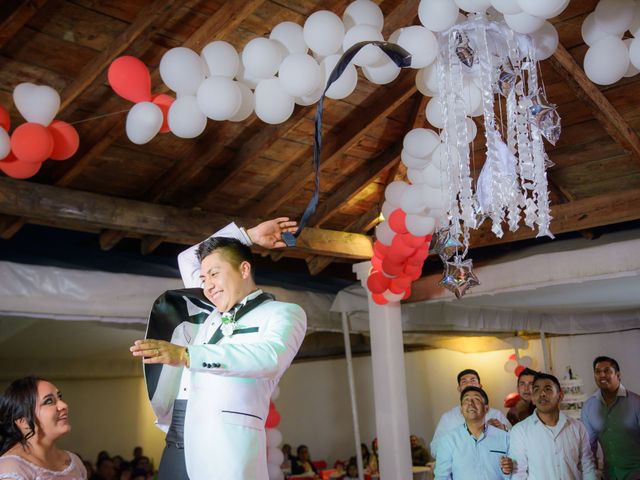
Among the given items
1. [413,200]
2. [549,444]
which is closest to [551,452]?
[549,444]

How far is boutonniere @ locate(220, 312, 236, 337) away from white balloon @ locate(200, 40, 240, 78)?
3.80 ft

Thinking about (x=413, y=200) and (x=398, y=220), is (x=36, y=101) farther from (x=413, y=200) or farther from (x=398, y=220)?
(x=398, y=220)

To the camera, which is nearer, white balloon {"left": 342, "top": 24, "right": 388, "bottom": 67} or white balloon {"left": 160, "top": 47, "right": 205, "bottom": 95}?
white balloon {"left": 342, "top": 24, "right": 388, "bottom": 67}

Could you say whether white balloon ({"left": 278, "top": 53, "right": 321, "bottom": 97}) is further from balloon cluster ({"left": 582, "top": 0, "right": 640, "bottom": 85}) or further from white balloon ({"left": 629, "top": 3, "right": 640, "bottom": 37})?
white balloon ({"left": 629, "top": 3, "right": 640, "bottom": 37})

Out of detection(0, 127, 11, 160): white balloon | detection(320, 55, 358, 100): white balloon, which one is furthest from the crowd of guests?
detection(0, 127, 11, 160): white balloon

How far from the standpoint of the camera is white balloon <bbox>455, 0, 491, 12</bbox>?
2475mm

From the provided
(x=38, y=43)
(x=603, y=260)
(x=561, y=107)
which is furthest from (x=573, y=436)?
(x=38, y=43)

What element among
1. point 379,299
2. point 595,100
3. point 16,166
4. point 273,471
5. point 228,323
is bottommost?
point 273,471

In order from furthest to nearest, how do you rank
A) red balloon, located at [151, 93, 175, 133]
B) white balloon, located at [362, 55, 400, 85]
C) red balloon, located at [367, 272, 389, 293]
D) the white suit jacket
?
red balloon, located at [367, 272, 389, 293] → red balloon, located at [151, 93, 175, 133] → white balloon, located at [362, 55, 400, 85] → the white suit jacket

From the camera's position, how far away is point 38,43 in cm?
319

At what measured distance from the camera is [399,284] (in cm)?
468

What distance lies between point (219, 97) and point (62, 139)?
813 millimetres

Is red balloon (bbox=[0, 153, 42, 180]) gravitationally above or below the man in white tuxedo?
above

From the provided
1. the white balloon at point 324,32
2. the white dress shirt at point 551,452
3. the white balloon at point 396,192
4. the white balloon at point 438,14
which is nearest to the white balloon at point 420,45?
the white balloon at point 438,14
